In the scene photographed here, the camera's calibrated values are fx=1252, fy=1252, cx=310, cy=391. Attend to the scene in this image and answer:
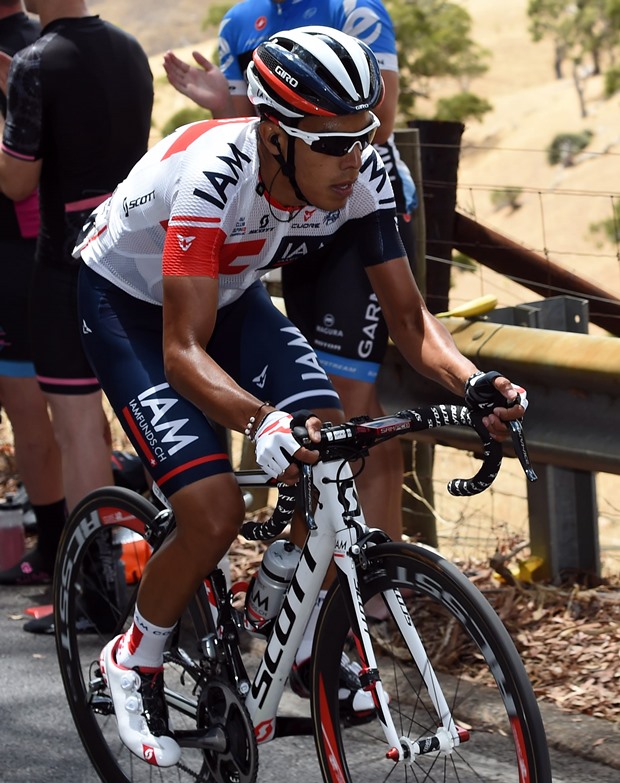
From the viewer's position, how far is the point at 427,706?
3.10 metres

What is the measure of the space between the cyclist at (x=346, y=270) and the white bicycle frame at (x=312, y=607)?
1398mm

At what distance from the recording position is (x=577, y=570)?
199 inches

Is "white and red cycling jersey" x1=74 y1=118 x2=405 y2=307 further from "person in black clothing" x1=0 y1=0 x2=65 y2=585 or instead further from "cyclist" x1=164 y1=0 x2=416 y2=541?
"person in black clothing" x1=0 y1=0 x2=65 y2=585

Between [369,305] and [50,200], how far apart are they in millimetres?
1401

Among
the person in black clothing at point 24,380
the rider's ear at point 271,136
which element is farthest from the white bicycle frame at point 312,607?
the person in black clothing at point 24,380

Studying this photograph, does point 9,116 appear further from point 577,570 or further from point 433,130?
point 577,570

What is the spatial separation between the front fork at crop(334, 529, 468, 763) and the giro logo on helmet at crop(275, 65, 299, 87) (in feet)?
3.65

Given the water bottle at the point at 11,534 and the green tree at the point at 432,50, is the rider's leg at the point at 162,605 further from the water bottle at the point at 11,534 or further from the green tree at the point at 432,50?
the green tree at the point at 432,50

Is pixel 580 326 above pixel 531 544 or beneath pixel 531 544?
above

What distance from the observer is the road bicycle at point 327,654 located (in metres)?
2.93

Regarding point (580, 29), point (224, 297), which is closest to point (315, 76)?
point (224, 297)

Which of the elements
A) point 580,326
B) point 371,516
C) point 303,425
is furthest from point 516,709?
point 580,326

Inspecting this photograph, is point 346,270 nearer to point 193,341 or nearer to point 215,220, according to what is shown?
point 215,220

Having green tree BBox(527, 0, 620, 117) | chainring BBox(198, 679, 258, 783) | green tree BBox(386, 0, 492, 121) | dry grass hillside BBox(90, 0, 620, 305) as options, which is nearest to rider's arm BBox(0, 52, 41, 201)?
chainring BBox(198, 679, 258, 783)
